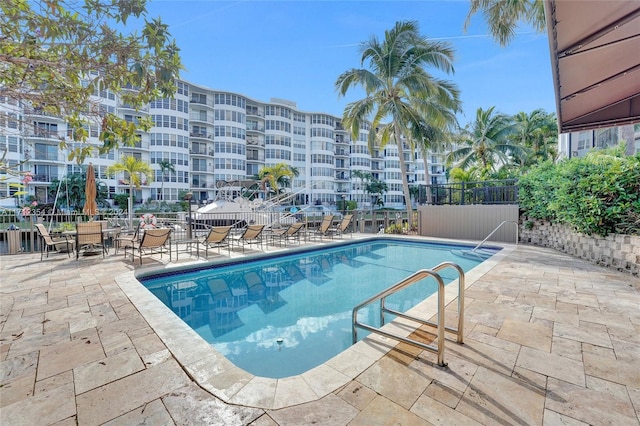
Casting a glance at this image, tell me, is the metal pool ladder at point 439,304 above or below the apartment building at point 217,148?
below

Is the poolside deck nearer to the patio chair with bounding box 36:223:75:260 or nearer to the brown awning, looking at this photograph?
the brown awning

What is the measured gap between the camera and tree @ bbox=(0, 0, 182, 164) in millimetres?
2570

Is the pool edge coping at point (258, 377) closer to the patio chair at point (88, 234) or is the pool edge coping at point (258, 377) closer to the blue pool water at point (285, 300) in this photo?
the blue pool water at point (285, 300)

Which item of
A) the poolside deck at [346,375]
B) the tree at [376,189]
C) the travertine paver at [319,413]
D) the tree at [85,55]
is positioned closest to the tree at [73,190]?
the tree at [85,55]

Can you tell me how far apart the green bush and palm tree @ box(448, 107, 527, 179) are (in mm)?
14406

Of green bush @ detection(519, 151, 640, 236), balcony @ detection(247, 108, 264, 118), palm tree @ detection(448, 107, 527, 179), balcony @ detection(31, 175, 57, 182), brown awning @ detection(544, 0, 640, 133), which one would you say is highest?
balcony @ detection(247, 108, 264, 118)

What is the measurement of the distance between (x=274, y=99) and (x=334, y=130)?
37.0 feet

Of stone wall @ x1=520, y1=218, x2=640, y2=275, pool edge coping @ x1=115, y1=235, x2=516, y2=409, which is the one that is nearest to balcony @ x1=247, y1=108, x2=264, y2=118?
stone wall @ x1=520, y1=218, x2=640, y2=275

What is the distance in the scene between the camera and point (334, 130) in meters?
50.9

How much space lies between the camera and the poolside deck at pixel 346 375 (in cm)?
195

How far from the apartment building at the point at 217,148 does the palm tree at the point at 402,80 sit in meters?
17.3

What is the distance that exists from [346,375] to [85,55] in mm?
3792

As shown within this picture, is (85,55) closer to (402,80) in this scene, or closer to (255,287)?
(255,287)

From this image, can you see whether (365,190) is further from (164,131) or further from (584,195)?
(584,195)
